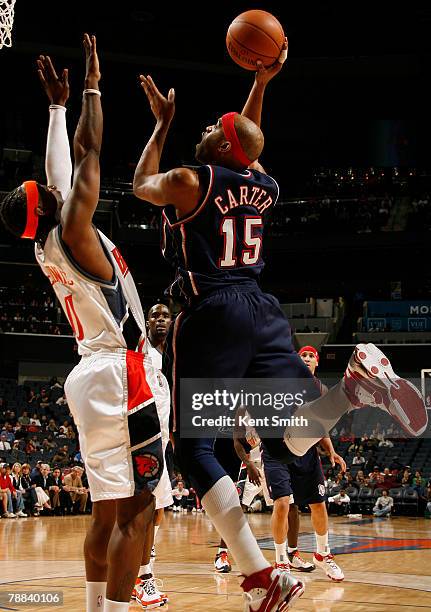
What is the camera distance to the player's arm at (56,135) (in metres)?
4.35

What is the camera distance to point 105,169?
1089 inches

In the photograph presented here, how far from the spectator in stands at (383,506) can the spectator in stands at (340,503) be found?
2.04ft

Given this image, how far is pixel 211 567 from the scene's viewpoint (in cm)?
806

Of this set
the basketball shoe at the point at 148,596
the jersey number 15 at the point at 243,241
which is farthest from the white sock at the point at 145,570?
the jersey number 15 at the point at 243,241

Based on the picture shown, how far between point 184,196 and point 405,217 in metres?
22.8

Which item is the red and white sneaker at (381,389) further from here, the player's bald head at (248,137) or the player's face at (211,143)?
the player's face at (211,143)

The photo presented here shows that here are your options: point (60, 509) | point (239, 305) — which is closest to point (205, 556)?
point (239, 305)

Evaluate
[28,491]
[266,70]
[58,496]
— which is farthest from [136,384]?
[58,496]

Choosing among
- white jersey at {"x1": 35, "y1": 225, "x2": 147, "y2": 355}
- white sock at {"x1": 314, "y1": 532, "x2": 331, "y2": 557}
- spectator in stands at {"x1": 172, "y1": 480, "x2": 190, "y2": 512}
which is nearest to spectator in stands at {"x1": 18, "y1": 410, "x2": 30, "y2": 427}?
spectator in stands at {"x1": 172, "y1": 480, "x2": 190, "y2": 512}

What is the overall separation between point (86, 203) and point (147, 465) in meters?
1.23

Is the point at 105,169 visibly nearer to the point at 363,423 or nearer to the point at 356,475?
the point at 363,423

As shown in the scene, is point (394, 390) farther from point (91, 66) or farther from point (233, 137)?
point (91, 66)

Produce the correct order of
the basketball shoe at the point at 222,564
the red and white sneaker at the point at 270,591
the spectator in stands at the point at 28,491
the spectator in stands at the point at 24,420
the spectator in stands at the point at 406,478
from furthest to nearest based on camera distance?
1. the spectator in stands at the point at 24,420
2. the spectator in stands at the point at 406,478
3. the spectator in stands at the point at 28,491
4. the basketball shoe at the point at 222,564
5. the red and white sneaker at the point at 270,591

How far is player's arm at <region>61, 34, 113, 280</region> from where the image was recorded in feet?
12.3
